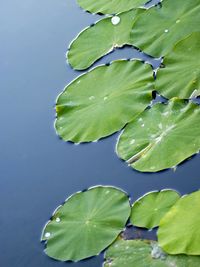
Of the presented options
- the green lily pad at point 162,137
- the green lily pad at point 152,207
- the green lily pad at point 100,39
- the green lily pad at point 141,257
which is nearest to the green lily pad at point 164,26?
the green lily pad at point 100,39

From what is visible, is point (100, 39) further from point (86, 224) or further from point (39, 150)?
point (86, 224)

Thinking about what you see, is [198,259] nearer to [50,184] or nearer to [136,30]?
[50,184]

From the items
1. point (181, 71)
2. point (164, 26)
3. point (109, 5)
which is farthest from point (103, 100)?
point (109, 5)

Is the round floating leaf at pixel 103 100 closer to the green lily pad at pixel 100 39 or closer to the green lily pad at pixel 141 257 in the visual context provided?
the green lily pad at pixel 100 39

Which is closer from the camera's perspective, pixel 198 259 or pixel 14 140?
pixel 198 259

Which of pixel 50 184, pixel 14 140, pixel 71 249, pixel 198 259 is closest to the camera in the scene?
pixel 198 259

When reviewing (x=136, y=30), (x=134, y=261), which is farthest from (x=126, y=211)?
(x=136, y=30)

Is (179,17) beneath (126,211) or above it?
above

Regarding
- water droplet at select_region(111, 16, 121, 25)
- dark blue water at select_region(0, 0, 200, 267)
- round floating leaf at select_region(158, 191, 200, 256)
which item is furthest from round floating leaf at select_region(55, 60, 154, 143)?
round floating leaf at select_region(158, 191, 200, 256)
